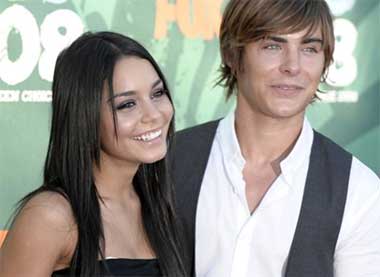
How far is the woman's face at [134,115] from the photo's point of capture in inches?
79.9

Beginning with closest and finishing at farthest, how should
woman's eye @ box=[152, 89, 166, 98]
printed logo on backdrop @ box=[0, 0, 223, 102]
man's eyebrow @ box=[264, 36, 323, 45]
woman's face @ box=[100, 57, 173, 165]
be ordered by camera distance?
woman's face @ box=[100, 57, 173, 165] < woman's eye @ box=[152, 89, 166, 98] < man's eyebrow @ box=[264, 36, 323, 45] < printed logo on backdrop @ box=[0, 0, 223, 102]

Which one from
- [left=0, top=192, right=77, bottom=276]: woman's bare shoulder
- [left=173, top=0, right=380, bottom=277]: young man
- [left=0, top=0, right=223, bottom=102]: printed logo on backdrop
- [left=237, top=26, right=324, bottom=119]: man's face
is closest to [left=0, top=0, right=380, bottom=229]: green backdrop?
[left=0, top=0, right=223, bottom=102]: printed logo on backdrop

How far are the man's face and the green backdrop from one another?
0.99 meters

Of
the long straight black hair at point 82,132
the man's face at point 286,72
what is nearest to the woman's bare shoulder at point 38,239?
the long straight black hair at point 82,132

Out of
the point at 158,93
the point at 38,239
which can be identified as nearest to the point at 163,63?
the point at 158,93

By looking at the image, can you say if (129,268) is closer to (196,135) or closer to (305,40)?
(196,135)

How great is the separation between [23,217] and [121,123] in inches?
12.5

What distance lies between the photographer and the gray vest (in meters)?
2.28

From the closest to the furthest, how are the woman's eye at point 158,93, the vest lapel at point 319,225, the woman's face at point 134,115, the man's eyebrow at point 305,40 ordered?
the woman's face at point 134,115, the woman's eye at point 158,93, the vest lapel at point 319,225, the man's eyebrow at point 305,40

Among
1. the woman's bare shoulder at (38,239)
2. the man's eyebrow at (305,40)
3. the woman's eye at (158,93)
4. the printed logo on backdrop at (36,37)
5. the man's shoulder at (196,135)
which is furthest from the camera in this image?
the printed logo on backdrop at (36,37)

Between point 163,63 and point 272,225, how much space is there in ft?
4.12

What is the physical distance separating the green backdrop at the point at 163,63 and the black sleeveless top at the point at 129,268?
135 cm

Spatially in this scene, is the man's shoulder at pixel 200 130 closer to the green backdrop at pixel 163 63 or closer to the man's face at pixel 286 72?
the man's face at pixel 286 72

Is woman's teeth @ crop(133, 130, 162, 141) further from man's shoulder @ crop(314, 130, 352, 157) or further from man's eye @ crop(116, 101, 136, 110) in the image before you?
man's shoulder @ crop(314, 130, 352, 157)
